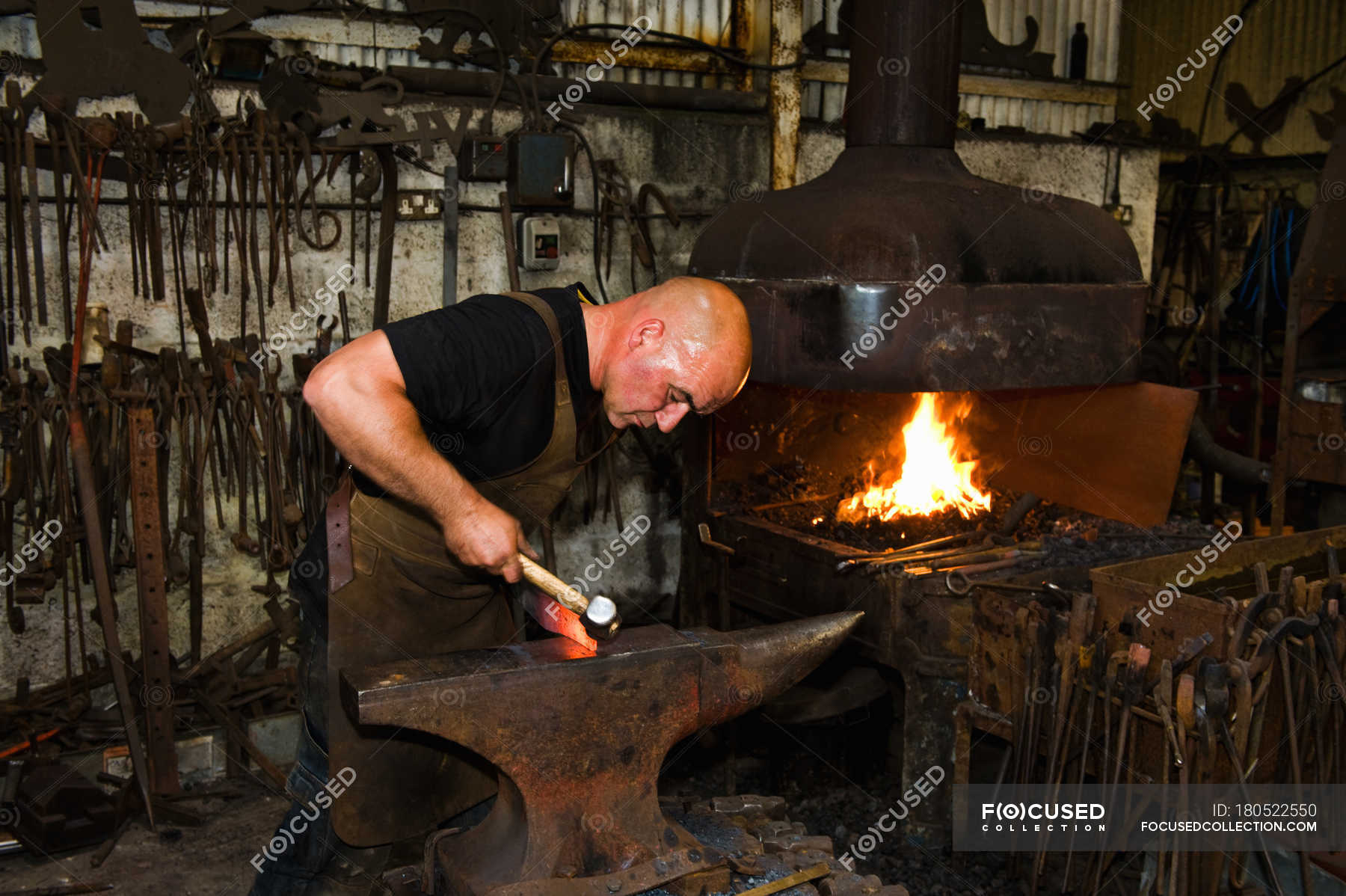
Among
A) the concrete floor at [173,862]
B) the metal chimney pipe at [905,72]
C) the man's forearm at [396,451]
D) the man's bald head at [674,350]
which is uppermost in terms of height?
the metal chimney pipe at [905,72]

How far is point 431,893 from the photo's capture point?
219cm

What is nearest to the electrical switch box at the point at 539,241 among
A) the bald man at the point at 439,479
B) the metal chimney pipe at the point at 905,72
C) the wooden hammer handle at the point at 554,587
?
the metal chimney pipe at the point at 905,72

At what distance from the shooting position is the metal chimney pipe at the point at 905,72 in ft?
12.2

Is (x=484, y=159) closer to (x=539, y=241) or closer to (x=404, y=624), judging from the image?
(x=539, y=241)

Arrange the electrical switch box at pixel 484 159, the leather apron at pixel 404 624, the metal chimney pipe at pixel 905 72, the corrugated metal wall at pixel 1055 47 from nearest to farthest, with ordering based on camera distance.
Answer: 1. the leather apron at pixel 404 624
2. the metal chimney pipe at pixel 905 72
3. the electrical switch box at pixel 484 159
4. the corrugated metal wall at pixel 1055 47

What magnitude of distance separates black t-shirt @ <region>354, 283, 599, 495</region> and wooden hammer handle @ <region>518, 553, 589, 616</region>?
31cm

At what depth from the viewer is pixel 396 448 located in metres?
2.11

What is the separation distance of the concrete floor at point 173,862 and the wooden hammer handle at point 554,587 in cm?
208

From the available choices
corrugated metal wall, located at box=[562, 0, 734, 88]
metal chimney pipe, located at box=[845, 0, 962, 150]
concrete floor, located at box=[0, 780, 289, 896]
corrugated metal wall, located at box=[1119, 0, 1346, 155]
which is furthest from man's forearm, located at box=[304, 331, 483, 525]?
corrugated metal wall, located at box=[1119, 0, 1346, 155]

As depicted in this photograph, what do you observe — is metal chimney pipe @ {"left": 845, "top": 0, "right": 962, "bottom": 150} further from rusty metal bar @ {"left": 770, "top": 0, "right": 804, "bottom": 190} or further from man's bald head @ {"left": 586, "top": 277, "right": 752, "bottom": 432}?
man's bald head @ {"left": 586, "top": 277, "right": 752, "bottom": 432}

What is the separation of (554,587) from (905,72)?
2386 millimetres

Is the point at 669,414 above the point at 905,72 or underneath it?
underneath

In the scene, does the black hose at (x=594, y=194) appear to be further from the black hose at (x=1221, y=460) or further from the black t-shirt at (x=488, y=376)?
the black hose at (x=1221, y=460)

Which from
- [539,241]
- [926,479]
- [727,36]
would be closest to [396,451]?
[539,241]
